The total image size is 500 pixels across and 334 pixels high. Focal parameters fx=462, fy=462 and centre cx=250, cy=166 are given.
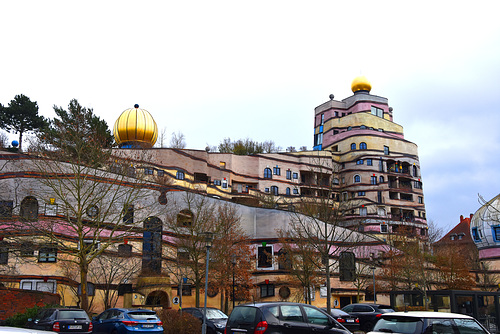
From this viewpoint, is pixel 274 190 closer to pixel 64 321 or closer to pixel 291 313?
pixel 64 321

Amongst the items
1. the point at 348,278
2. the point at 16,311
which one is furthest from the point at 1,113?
the point at 348,278

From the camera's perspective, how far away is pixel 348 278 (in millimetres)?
43531

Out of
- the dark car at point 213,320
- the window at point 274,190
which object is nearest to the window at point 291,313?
the dark car at point 213,320

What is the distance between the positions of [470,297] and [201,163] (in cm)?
3665

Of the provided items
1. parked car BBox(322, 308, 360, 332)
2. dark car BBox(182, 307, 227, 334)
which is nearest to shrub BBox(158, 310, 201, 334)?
dark car BBox(182, 307, 227, 334)

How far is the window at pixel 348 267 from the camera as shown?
43219 millimetres

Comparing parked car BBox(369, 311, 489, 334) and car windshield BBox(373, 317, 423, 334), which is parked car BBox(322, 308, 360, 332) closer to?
parked car BBox(369, 311, 489, 334)

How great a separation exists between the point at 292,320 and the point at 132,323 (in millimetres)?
6160

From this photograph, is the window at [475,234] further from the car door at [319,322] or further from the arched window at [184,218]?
the car door at [319,322]

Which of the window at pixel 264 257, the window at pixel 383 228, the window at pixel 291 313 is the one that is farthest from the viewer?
the window at pixel 383 228

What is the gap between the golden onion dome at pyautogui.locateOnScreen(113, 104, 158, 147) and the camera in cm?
4575

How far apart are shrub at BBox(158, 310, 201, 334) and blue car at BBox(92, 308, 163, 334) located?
2057 mm

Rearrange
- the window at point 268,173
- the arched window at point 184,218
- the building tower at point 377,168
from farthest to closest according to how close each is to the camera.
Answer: the building tower at point 377,168 → the window at point 268,173 → the arched window at point 184,218

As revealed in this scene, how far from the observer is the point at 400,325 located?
9594 mm
